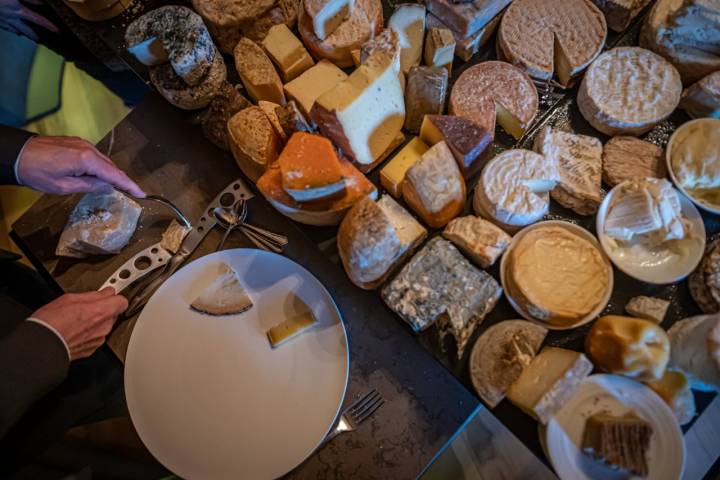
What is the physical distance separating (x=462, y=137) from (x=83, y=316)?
121 centimetres

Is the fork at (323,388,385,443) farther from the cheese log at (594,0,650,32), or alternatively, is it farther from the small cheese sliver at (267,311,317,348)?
the cheese log at (594,0,650,32)

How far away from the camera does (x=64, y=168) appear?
1477 mm

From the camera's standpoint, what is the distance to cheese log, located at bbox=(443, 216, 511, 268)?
140cm

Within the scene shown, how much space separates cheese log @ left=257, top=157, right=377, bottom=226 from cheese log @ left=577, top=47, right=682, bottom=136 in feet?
2.47

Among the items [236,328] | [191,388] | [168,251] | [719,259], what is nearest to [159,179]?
[168,251]

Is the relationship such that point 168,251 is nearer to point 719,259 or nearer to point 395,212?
point 395,212

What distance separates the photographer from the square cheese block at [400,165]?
5.04ft

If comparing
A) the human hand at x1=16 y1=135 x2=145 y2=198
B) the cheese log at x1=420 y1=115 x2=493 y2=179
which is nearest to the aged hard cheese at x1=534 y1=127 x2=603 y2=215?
the cheese log at x1=420 y1=115 x2=493 y2=179

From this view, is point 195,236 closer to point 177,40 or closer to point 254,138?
point 254,138

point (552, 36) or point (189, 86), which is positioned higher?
point (189, 86)

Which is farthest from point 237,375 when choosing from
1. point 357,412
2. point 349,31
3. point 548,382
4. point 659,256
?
point 659,256

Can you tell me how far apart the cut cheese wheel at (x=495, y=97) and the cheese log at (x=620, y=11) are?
380 mm

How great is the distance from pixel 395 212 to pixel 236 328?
0.60m

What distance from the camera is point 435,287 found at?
4.56 ft
